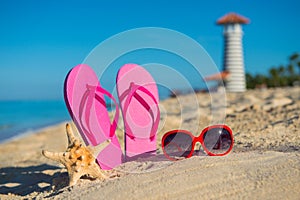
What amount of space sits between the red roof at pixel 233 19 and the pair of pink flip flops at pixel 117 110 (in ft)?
71.9

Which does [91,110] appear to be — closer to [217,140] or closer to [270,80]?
[217,140]

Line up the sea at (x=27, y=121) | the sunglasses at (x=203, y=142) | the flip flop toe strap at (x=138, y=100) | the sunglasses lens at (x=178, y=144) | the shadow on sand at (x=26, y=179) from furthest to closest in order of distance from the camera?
the sea at (x=27, y=121) < the shadow on sand at (x=26, y=179) < the flip flop toe strap at (x=138, y=100) < the sunglasses lens at (x=178, y=144) < the sunglasses at (x=203, y=142)

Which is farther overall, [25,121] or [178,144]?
[25,121]

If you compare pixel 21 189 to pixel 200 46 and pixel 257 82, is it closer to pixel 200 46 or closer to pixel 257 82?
pixel 200 46

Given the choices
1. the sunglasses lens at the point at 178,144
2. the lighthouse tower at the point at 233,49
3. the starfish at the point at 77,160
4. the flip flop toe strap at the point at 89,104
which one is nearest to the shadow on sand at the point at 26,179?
the starfish at the point at 77,160

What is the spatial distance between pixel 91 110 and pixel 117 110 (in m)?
0.24

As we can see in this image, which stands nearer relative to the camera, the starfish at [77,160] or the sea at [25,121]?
the starfish at [77,160]

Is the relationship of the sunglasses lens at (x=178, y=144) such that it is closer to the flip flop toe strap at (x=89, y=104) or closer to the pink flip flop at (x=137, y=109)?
the pink flip flop at (x=137, y=109)

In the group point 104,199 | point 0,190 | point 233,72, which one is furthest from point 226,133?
point 233,72

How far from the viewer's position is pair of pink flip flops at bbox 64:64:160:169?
3.05m

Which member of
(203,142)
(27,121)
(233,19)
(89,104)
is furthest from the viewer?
(233,19)

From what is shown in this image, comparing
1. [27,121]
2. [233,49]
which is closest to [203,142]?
[27,121]

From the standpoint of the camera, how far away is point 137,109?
3463mm

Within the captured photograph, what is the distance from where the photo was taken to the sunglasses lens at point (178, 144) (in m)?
3.11
